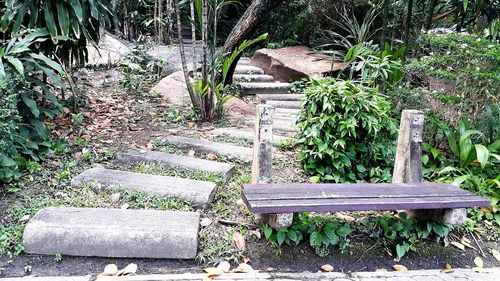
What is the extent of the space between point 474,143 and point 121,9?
6824 mm

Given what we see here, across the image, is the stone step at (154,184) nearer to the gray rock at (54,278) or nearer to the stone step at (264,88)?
the gray rock at (54,278)

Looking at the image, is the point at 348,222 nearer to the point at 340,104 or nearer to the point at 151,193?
the point at 340,104

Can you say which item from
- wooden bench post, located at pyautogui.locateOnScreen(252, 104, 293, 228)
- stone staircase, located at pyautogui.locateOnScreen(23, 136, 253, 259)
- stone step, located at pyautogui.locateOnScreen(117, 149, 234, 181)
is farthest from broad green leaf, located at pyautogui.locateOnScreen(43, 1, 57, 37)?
wooden bench post, located at pyautogui.locateOnScreen(252, 104, 293, 228)

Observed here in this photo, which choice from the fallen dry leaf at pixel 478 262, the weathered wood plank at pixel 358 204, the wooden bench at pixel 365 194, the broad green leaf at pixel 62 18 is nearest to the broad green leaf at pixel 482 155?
the wooden bench at pixel 365 194

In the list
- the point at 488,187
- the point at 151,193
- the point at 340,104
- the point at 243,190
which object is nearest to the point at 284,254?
the point at 243,190

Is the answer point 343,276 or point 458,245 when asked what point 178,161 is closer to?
point 343,276

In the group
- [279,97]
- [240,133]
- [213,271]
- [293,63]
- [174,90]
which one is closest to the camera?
[213,271]

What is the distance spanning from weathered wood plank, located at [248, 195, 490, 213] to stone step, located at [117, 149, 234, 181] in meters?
0.84

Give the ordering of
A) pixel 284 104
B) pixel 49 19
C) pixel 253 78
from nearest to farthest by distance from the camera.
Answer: pixel 49 19 < pixel 284 104 < pixel 253 78

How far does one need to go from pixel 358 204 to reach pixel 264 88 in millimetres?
3876

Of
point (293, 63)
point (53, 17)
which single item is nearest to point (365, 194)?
point (53, 17)

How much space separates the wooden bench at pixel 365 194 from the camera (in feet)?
6.92

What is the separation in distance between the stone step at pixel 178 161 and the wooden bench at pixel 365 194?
1.39ft

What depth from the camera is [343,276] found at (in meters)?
2.16
